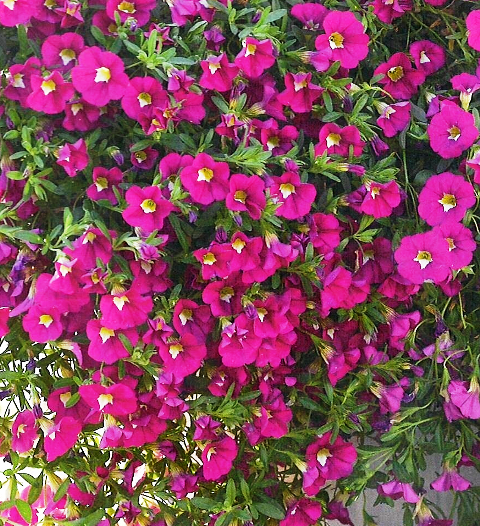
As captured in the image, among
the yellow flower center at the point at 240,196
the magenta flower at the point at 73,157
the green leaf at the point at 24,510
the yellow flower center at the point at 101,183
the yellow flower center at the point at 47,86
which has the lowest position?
the green leaf at the point at 24,510

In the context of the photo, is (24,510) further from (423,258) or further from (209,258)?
(423,258)

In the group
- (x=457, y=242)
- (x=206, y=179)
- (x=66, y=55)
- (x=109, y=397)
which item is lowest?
(x=109, y=397)

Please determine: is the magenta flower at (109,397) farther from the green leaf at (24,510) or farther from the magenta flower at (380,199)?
the magenta flower at (380,199)

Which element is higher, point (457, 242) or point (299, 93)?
point (299, 93)

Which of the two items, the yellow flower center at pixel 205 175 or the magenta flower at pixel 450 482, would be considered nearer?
the yellow flower center at pixel 205 175

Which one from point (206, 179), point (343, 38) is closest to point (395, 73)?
point (343, 38)

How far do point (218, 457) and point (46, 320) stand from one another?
30cm

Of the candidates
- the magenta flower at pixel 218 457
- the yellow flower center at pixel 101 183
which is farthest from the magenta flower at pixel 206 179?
the magenta flower at pixel 218 457

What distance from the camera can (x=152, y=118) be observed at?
33.5 inches

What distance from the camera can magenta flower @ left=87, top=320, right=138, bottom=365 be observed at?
85 centimetres

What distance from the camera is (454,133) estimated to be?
0.94 meters

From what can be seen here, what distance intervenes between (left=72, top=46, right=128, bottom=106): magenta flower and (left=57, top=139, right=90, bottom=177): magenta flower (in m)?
0.05

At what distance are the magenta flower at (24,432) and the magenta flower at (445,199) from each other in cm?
57

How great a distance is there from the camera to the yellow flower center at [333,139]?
0.93 m
